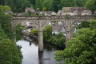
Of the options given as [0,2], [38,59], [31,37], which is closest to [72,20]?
[38,59]

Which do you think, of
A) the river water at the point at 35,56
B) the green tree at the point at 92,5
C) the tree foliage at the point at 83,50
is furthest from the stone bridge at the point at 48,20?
the tree foliage at the point at 83,50

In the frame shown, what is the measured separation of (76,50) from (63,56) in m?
1.43

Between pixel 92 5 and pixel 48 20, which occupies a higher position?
pixel 48 20

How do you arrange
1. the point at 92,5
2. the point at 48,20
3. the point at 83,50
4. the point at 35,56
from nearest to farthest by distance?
1. the point at 83,50
2. the point at 35,56
3. the point at 48,20
4. the point at 92,5

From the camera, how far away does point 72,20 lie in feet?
162

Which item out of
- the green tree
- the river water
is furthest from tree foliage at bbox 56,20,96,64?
the green tree

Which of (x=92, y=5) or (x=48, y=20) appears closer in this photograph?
(x=48, y=20)

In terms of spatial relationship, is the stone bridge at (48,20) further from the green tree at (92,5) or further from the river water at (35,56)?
the green tree at (92,5)

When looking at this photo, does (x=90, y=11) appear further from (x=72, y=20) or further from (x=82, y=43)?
(x=82, y=43)

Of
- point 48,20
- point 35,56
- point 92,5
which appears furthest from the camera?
point 92,5

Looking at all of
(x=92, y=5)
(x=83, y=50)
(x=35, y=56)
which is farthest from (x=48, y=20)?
(x=83, y=50)

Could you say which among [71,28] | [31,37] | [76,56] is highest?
[76,56]

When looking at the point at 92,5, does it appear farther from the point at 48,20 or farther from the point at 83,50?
the point at 83,50

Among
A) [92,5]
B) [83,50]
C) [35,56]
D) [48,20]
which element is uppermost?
[83,50]
